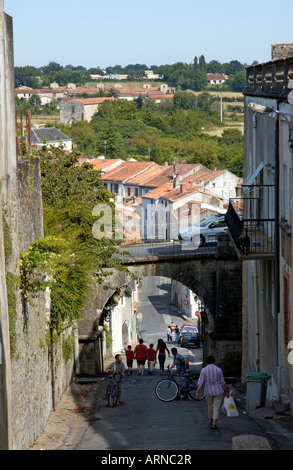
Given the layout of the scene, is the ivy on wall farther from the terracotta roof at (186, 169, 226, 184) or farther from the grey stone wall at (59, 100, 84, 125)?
the grey stone wall at (59, 100, 84, 125)

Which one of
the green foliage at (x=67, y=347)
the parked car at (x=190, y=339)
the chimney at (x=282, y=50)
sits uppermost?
the chimney at (x=282, y=50)

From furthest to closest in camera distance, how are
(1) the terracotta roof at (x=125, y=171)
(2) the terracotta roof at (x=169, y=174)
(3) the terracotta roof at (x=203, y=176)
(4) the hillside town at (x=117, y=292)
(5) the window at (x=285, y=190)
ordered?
1. (1) the terracotta roof at (x=125, y=171)
2. (2) the terracotta roof at (x=169, y=174)
3. (3) the terracotta roof at (x=203, y=176)
4. (5) the window at (x=285, y=190)
5. (4) the hillside town at (x=117, y=292)

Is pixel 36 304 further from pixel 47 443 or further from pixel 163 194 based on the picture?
pixel 163 194

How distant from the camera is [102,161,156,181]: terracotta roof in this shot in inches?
3671

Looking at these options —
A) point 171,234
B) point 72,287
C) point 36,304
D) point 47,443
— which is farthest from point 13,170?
point 171,234

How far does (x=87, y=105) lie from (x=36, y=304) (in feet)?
525

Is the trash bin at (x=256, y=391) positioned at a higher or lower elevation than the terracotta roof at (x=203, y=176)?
higher

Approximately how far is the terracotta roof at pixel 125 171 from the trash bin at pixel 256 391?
7603 centimetres

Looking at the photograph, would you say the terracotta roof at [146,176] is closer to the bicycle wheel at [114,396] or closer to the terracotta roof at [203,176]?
the terracotta roof at [203,176]

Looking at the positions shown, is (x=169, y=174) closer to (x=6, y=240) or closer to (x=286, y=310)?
(x=286, y=310)

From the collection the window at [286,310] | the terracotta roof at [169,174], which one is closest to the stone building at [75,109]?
the terracotta roof at [169,174]

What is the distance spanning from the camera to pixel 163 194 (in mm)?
73812

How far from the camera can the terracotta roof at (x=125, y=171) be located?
93250mm

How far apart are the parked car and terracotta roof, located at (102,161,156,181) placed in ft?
152
